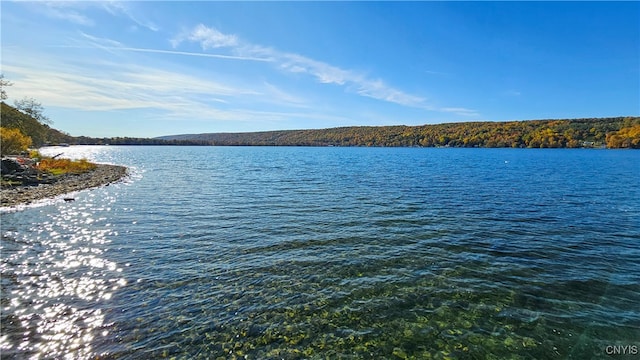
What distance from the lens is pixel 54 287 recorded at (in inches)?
472

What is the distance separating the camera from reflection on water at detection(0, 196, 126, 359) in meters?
8.74

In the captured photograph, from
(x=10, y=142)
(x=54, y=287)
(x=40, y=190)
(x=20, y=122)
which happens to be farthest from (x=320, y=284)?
(x=20, y=122)

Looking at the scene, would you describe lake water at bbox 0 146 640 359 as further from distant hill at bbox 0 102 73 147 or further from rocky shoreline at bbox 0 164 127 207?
distant hill at bbox 0 102 73 147

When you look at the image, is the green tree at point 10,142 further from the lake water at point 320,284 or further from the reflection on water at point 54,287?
the reflection on water at point 54,287

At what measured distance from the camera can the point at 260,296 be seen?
11266 mm

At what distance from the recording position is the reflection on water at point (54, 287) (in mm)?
8742

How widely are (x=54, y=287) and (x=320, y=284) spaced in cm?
1042

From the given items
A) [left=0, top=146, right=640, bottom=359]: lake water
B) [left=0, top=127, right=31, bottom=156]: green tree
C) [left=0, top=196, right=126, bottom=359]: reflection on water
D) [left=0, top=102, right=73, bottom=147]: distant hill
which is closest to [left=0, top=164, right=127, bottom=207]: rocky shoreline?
[left=0, top=146, right=640, bottom=359]: lake water

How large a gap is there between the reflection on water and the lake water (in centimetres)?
6

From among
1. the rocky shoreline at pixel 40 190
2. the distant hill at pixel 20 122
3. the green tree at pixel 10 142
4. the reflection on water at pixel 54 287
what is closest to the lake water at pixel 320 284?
the reflection on water at pixel 54 287

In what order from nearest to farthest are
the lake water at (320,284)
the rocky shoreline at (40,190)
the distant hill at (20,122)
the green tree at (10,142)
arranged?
the lake water at (320,284) → the rocky shoreline at (40,190) → the green tree at (10,142) → the distant hill at (20,122)

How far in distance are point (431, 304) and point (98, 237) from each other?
18904mm

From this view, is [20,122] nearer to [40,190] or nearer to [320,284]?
[40,190]

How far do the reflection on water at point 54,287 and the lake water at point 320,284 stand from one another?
6cm
